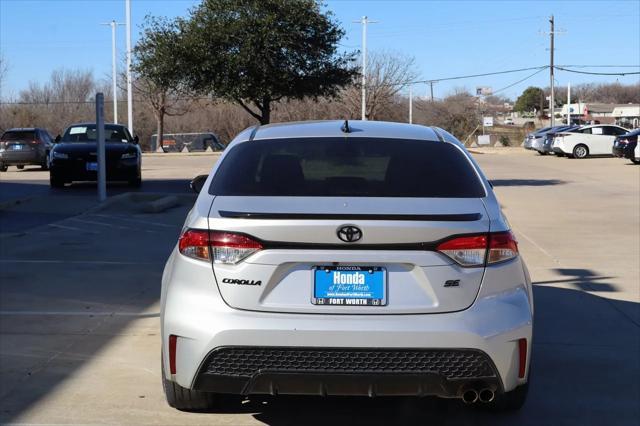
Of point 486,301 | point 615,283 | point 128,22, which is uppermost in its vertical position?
A: point 128,22

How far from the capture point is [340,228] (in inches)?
166

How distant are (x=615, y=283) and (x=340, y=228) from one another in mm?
6161

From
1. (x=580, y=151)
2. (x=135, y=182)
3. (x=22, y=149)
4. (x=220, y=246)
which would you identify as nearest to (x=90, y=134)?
(x=135, y=182)

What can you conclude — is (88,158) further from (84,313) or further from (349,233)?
(349,233)

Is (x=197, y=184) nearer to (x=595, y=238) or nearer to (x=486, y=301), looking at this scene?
(x=486, y=301)

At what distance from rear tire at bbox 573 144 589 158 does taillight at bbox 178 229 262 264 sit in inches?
1592

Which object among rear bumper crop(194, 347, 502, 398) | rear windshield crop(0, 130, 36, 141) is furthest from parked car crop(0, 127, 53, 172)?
rear bumper crop(194, 347, 502, 398)

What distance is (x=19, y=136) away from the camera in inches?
1207

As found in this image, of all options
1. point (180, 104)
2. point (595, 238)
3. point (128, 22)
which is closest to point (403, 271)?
point (595, 238)

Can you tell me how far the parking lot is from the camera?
5.26m

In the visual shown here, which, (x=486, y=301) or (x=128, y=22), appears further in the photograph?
(x=128, y=22)

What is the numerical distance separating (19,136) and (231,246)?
28395mm

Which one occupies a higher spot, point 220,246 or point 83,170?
point 83,170

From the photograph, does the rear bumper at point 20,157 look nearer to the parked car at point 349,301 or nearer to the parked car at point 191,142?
the parked car at point 191,142
